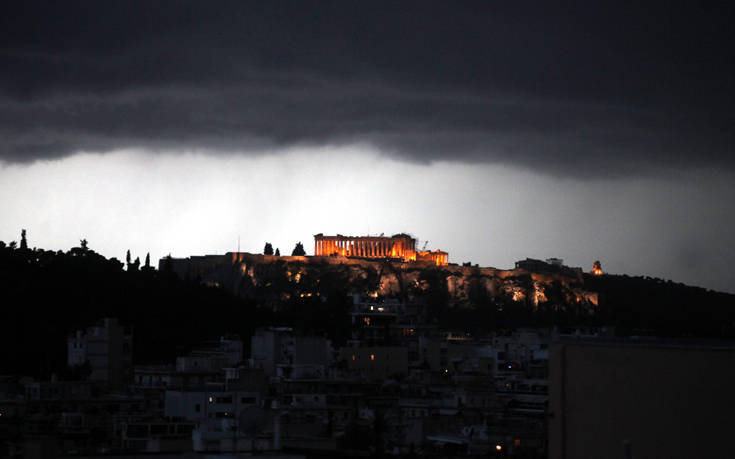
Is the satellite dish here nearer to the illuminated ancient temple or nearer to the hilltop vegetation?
the hilltop vegetation

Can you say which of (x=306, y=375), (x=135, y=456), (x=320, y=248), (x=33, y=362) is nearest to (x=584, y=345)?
(x=135, y=456)

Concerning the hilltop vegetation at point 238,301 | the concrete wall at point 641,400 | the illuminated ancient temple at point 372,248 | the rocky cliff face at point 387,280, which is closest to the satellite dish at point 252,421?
the concrete wall at point 641,400

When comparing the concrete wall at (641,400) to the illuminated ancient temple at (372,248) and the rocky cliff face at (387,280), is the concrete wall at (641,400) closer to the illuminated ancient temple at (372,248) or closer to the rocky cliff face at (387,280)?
the rocky cliff face at (387,280)

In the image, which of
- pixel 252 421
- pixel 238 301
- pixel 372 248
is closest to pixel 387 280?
pixel 372 248

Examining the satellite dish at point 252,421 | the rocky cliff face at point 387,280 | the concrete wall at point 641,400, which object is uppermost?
the rocky cliff face at point 387,280

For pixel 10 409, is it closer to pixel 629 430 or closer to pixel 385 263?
pixel 629 430

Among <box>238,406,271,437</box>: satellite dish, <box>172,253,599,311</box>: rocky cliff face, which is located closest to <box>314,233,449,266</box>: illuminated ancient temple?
<box>172,253,599,311</box>: rocky cliff face

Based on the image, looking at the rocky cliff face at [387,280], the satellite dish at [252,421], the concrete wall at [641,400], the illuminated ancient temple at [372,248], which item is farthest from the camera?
the illuminated ancient temple at [372,248]
